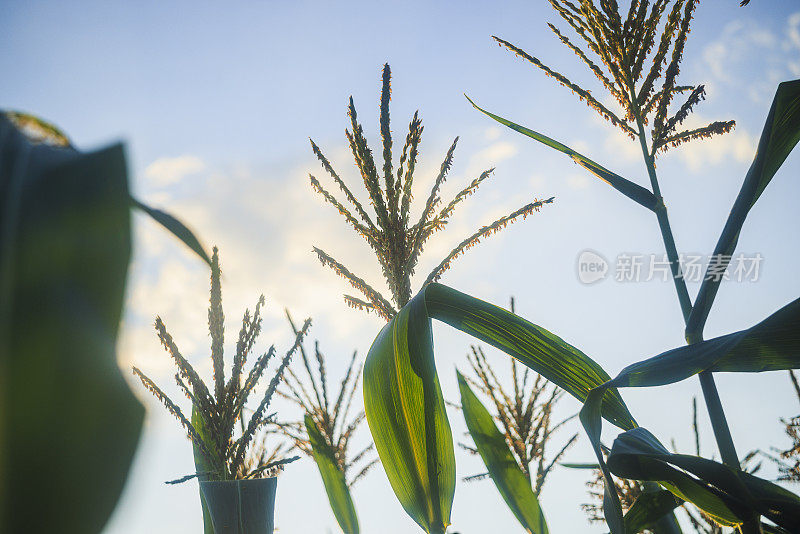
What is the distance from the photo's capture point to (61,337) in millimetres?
241

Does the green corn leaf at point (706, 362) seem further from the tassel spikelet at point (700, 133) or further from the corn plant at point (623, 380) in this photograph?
the tassel spikelet at point (700, 133)

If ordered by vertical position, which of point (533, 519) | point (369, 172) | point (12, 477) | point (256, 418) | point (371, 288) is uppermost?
point (369, 172)

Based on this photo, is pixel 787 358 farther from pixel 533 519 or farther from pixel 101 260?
pixel 101 260

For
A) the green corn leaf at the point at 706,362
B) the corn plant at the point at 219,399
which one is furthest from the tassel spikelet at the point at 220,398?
the green corn leaf at the point at 706,362

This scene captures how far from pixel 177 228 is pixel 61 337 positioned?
0.29 ft

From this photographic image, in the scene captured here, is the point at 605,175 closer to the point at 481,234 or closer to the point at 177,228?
the point at 481,234

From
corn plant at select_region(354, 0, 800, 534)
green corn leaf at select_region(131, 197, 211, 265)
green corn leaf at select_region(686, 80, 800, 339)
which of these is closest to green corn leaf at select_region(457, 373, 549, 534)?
corn plant at select_region(354, 0, 800, 534)

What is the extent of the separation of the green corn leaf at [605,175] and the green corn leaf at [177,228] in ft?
2.81

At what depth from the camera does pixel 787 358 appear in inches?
27.2

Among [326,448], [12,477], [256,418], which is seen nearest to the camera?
[12,477]

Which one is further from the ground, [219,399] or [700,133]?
[700,133]

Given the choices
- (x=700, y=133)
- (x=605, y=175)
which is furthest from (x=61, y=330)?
(x=700, y=133)

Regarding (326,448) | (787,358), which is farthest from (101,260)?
(326,448)

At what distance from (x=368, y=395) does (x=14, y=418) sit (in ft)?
2.05
